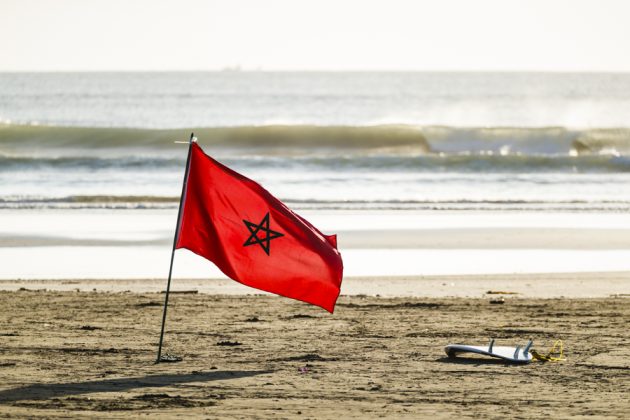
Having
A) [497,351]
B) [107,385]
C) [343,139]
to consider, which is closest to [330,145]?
[343,139]

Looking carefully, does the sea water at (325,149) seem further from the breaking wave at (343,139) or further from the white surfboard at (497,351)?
the white surfboard at (497,351)

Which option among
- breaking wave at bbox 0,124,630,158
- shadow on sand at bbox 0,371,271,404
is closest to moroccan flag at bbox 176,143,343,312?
shadow on sand at bbox 0,371,271,404

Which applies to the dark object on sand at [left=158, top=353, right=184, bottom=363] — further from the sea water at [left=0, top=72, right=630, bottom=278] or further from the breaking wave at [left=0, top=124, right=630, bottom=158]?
the breaking wave at [left=0, top=124, right=630, bottom=158]

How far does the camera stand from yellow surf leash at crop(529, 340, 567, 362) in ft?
33.8

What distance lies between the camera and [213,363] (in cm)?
1022

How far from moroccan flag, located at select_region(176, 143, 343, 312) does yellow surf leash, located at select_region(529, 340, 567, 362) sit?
1.86 m

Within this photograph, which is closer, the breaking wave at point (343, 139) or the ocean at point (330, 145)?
the ocean at point (330, 145)

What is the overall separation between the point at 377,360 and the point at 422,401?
1.65 metres

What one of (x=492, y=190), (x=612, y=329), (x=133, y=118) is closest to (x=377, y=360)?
(x=612, y=329)

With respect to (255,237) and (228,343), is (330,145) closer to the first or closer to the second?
(228,343)

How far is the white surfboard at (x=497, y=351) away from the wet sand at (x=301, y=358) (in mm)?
99

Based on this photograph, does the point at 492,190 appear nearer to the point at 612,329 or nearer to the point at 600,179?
the point at 600,179

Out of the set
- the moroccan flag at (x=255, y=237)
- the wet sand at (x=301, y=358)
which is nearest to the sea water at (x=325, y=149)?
the wet sand at (x=301, y=358)

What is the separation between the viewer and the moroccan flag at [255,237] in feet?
33.3
